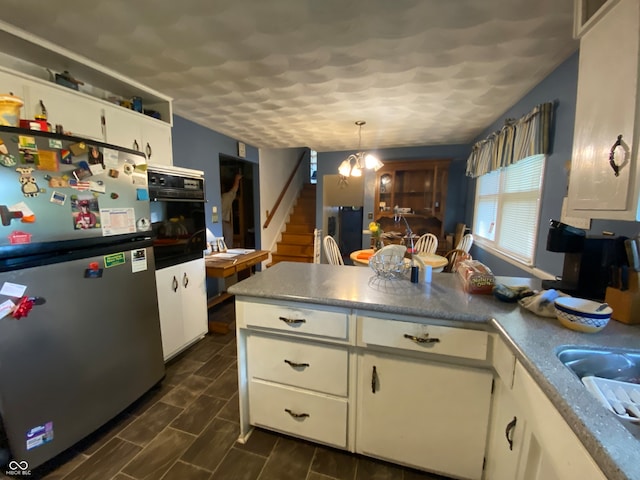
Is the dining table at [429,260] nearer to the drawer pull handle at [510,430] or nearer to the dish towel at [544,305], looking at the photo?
the dish towel at [544,305]

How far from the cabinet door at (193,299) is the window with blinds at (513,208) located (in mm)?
2945

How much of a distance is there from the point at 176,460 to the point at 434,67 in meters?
2.94

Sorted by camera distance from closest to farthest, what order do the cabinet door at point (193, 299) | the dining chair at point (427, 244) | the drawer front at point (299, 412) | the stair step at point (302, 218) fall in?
the drawer front at point (299, 412), the cabinet door at point (193, 299), the dining chair at point (427, 244), the stair step at point (302, 218)

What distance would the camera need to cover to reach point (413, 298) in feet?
4.15

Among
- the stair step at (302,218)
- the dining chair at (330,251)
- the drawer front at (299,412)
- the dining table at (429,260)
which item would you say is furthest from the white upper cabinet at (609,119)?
the stair step at (302,218)

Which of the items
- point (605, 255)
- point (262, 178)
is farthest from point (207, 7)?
point (262, 178)

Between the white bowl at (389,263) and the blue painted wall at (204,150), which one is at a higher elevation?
the blue painted wall at (204,150)

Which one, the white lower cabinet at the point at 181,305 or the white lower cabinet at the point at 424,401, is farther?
the white lower cabinet at the point at 181,305

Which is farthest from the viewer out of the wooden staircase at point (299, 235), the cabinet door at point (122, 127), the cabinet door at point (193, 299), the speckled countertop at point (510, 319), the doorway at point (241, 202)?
the wooden staircase at point (299, 235)

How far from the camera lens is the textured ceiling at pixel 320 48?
1348 mm

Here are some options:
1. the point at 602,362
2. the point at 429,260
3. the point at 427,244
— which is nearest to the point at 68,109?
the point at 602,362

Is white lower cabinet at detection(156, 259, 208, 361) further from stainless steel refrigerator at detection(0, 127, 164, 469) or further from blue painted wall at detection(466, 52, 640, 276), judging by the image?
blue painted wall at detection(466, 52, 640, 276)

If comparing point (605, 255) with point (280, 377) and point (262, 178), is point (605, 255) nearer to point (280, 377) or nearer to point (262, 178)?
point (280, 377)

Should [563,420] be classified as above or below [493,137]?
below
